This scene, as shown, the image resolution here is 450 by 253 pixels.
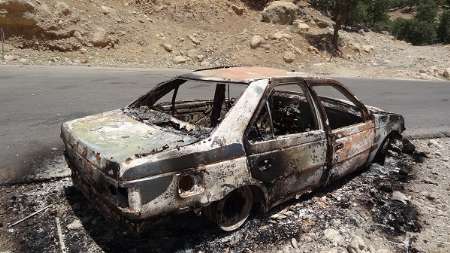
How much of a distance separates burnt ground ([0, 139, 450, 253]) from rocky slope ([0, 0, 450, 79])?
37.3ft

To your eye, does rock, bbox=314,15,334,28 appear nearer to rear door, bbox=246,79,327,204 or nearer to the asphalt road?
the asphalt road

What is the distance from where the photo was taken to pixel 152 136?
12.5 feet

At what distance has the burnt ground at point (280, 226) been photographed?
391 centimetres

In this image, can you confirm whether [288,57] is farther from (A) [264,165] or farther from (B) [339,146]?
(A) [264,165]

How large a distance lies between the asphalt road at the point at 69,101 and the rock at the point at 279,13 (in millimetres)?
7932

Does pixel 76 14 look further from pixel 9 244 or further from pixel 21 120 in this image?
pixel 9 244

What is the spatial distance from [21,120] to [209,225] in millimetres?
4792

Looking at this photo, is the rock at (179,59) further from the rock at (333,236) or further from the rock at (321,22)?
the rock at (333,236)

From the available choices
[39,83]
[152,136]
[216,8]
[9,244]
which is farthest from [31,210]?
[216,8]

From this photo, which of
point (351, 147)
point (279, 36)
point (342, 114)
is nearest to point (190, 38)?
point (279, 36)

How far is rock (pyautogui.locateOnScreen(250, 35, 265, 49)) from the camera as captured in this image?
1947 centimetres

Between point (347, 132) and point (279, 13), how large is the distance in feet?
61.7

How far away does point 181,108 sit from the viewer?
205 inches

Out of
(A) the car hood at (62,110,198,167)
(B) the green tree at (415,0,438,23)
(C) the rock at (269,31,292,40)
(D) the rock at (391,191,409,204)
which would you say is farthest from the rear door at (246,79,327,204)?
(B) the green tree at (415,0,438,23)
